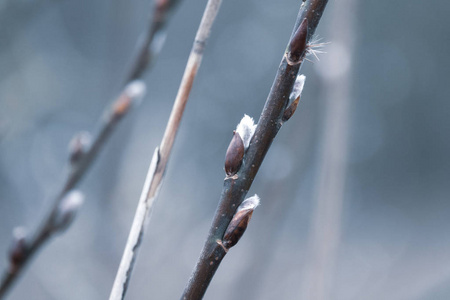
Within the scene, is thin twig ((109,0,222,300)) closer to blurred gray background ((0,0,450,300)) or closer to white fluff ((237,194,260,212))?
white fluff ((237,194,260,212))

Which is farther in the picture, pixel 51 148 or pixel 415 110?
pixel 415 110

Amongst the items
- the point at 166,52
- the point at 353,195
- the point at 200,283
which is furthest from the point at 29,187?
the point at 200,283

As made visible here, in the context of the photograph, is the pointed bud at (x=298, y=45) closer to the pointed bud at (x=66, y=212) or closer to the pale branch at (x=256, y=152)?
the pale branch at (x=256, y=152)

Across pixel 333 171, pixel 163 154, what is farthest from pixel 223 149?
pixel 163 154

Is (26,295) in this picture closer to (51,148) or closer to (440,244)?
(51,148)

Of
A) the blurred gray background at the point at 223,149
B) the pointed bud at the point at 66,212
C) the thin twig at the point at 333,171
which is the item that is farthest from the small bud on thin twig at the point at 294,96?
the blurred gray background at the point at 223,149

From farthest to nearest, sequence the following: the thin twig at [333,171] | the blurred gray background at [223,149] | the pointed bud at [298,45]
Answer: the blurred gray background at [223,149], the thin twig at [333,171], the pointed bud at [298,45]

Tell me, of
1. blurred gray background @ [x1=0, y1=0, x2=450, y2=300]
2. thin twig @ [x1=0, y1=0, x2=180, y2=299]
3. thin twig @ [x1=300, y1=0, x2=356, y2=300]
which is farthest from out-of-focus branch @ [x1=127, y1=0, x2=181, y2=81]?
blurred gray background @ [x1=0, y1=0, x2=450, y2=300]
